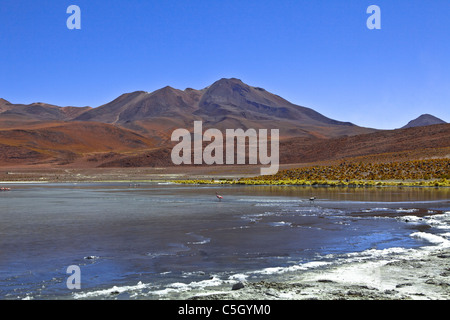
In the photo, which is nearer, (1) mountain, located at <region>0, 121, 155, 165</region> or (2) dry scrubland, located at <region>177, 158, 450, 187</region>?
(2) dry scrubland, located at <region>177, 158, 450, 187</region>

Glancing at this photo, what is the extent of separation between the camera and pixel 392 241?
37.2ft

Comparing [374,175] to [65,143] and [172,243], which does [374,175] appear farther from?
[65,143]

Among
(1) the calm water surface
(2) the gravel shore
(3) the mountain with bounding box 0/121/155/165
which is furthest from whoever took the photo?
(3) the mountain with bounding box 0/121/155/165

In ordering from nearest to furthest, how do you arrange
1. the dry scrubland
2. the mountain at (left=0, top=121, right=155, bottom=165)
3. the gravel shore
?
the gravel shore → the dry scrubland → the mountain at (left=0, top=121, right=155, bottom=165)

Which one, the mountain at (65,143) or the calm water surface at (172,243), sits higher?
the mountain at (65,143)

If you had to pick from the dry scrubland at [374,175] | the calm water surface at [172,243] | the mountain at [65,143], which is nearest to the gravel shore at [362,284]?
the calm water surface at [172,243]

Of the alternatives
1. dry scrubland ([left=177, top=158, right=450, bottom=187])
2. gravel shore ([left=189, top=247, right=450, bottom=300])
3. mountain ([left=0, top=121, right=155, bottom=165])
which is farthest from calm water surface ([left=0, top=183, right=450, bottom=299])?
mountain ([left=0, top=121, right=155, bottom=165])

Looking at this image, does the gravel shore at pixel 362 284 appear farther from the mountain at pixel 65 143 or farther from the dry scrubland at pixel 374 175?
the mountain at pixel 65 143

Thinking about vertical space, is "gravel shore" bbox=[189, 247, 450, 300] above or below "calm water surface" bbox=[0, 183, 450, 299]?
above

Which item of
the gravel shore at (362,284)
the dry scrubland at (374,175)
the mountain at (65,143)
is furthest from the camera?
the mountain at (65,143)

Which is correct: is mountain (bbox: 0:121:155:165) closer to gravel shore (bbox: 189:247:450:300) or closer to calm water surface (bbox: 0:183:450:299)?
calm water surface (bbox: 0:183:450:299)

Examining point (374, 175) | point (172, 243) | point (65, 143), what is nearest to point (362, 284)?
point (172, 243)

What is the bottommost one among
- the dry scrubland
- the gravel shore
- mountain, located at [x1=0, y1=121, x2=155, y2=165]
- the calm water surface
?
the calm water surface

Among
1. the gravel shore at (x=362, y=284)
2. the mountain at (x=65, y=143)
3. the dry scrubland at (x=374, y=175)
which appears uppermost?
the mountain at (x=65, y=143)
